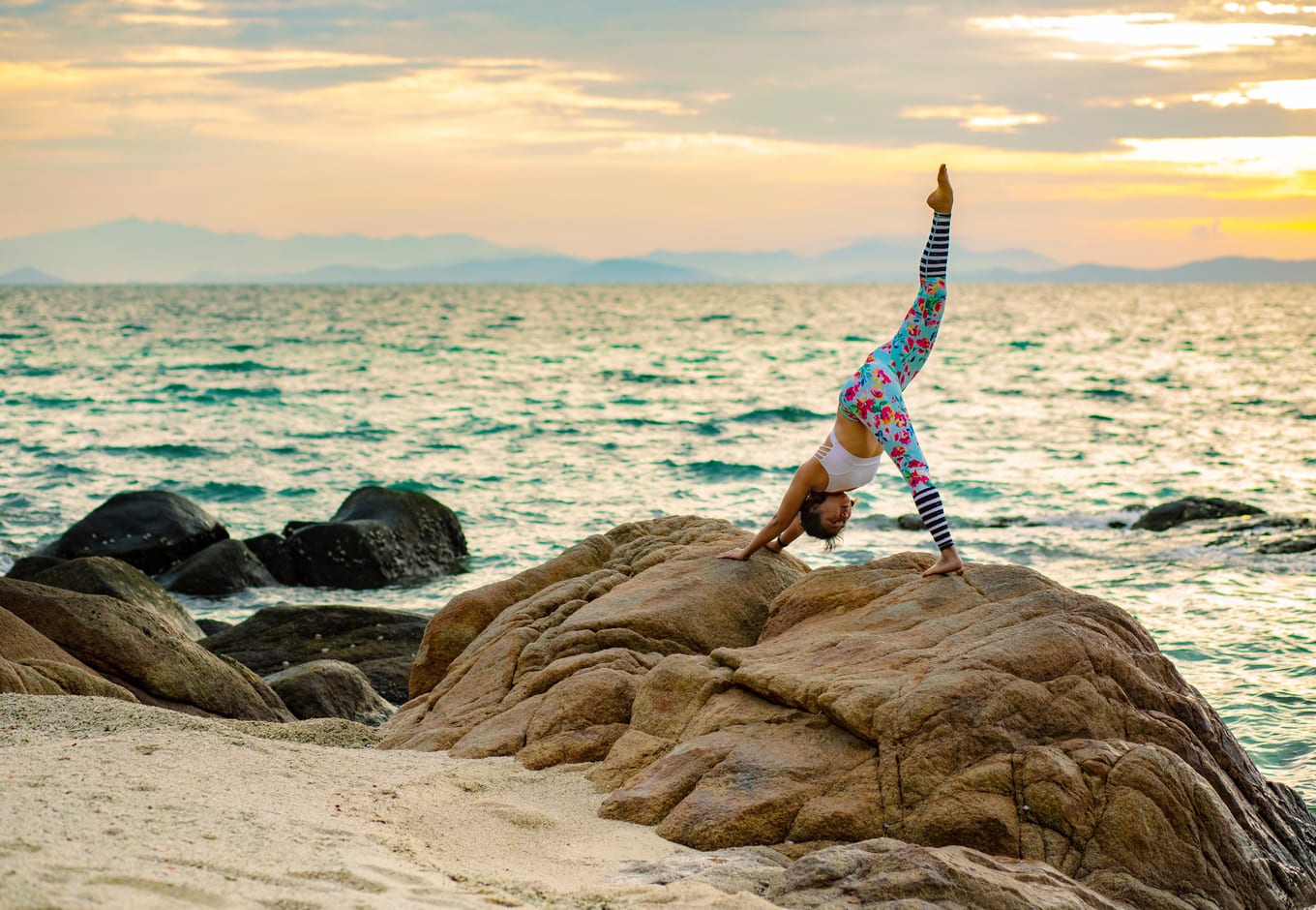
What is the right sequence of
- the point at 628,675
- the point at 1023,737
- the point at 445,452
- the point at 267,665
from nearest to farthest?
1. the point at 1023,737
2. the point at 628,675
3. the point at 267,665
4. the point at 445,452

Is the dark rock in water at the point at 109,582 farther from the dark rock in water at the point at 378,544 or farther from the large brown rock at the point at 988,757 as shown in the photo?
the large brown rock at the point at 988,757

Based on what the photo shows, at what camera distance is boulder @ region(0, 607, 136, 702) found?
860 centimetres

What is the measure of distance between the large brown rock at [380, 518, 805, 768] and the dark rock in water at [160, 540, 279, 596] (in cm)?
782

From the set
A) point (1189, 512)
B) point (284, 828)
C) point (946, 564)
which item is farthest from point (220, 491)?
point (284, 828)

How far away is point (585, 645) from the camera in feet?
28.3

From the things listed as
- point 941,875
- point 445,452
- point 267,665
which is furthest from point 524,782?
point 445,452

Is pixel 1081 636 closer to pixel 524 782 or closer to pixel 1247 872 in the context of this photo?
pixel 1247 872

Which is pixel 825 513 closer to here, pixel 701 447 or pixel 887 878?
pixel 887 878

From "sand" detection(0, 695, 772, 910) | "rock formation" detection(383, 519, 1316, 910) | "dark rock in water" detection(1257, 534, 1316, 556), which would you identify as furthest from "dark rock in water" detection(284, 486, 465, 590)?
"dark rock in water" detection(1257, 534, 1316, 556)

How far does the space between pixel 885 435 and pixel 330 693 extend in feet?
19.8

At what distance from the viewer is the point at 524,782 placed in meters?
7.11

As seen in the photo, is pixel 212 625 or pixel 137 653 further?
pixel 212 625

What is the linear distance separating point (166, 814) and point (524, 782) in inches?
88.0

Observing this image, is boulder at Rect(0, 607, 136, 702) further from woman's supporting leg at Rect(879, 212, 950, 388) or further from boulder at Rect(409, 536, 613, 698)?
woman's supporting leg at Rect(879, 212, 950, 388)
